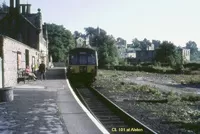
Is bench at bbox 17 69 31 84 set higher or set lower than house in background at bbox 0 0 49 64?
lower

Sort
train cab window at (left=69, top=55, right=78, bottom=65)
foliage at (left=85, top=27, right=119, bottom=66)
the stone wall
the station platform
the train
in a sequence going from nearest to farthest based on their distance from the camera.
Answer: the station platform, the stone wall, the train, train cab window at (left=69, top=55, right=78, bottom=65), foliage at (left=85, top=27, right=119, bottom=66)

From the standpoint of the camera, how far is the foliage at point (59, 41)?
91500 mm

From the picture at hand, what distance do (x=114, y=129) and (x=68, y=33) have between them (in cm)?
8956

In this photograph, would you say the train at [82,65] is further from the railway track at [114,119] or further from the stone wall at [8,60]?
the railway track at [114,119]

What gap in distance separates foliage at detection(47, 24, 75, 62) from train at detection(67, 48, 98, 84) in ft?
204

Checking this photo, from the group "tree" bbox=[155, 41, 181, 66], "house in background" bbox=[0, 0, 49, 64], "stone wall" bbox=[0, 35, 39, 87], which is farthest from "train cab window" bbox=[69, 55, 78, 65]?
"tree" bbox=[155, 41, 181, 66]

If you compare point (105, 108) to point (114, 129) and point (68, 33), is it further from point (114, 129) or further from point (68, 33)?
point (68, 33)

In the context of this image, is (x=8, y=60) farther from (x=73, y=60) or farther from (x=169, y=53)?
(x=169, y=53)

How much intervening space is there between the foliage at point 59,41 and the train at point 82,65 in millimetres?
62303

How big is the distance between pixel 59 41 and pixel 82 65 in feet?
218

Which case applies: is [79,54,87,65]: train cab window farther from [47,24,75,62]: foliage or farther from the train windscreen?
[47,24,75,62]: foliage

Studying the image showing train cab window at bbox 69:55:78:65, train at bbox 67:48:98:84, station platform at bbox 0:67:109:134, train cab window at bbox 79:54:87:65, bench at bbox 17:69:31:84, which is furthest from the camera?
train cab window at bbox 69:55:78:65

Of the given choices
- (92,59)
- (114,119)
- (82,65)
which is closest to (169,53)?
(92,59)

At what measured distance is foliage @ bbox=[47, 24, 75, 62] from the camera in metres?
91.5
